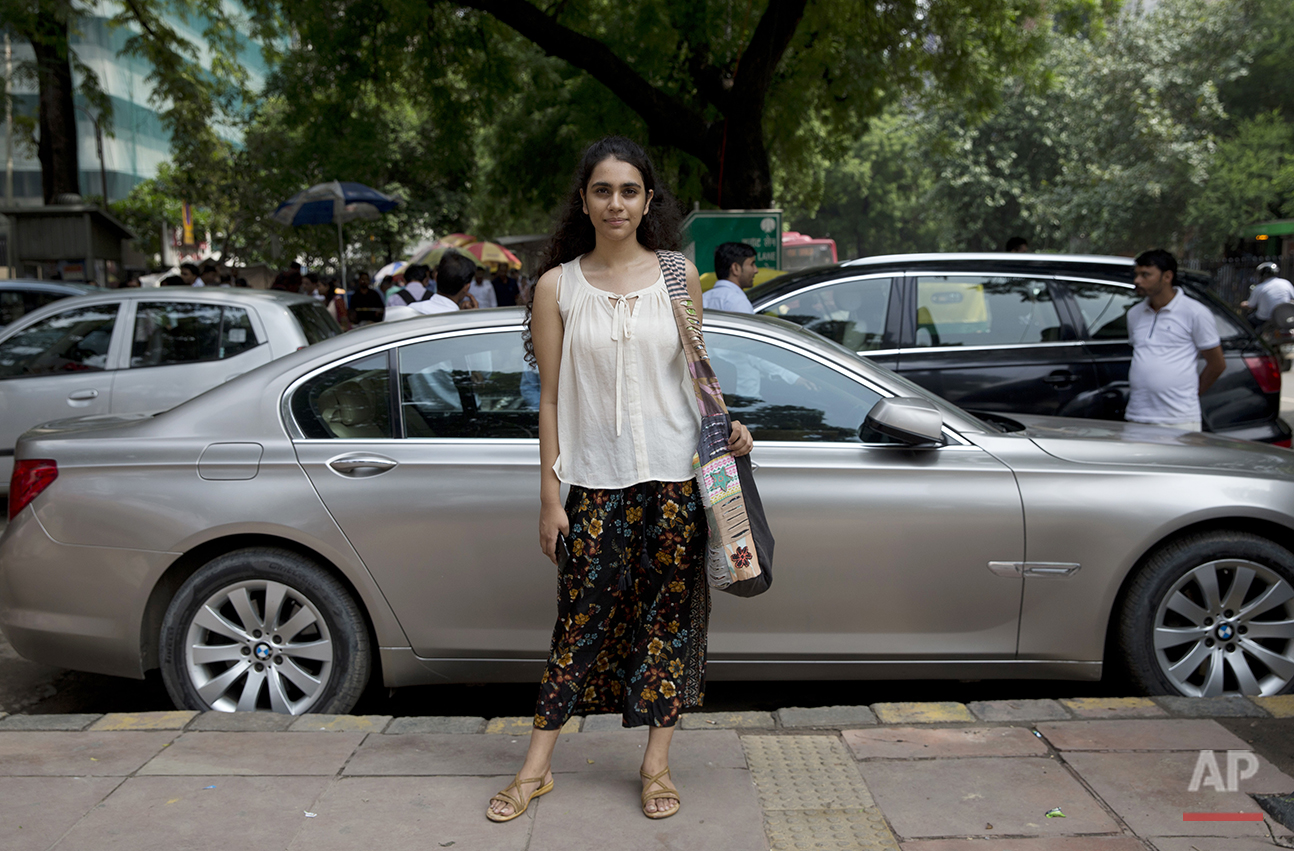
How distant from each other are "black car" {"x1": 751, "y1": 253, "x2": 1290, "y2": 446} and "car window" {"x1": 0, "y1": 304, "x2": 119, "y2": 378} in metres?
4.36

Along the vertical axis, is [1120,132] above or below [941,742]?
above

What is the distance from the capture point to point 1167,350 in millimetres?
5551

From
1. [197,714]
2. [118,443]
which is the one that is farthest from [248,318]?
[197,714]

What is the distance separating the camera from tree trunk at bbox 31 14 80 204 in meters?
15.5

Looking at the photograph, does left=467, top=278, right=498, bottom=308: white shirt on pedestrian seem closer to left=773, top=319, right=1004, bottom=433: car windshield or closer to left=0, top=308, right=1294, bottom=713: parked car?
left=0, top=308, right=1294, bottom=713: parked car

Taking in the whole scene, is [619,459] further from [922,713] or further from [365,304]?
[365,304]

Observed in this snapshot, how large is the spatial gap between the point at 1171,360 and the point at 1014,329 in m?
0.97

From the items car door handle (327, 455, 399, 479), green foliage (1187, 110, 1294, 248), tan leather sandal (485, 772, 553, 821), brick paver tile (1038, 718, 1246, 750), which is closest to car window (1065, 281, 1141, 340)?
brick paver tile (1038, 718, 1246, 750)

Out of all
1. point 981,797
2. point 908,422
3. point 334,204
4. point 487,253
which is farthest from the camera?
point 487,253

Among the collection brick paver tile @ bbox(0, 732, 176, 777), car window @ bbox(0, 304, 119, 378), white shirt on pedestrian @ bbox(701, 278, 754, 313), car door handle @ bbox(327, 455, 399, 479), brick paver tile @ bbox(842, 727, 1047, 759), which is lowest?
brick paver tile @ bbox(842, 727, 1047, 759)

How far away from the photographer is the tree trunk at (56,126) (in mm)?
15536

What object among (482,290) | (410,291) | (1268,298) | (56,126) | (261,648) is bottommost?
(261,648)

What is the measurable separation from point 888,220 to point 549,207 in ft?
140

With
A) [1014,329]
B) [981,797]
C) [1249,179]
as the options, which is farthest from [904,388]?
[1249,179]
